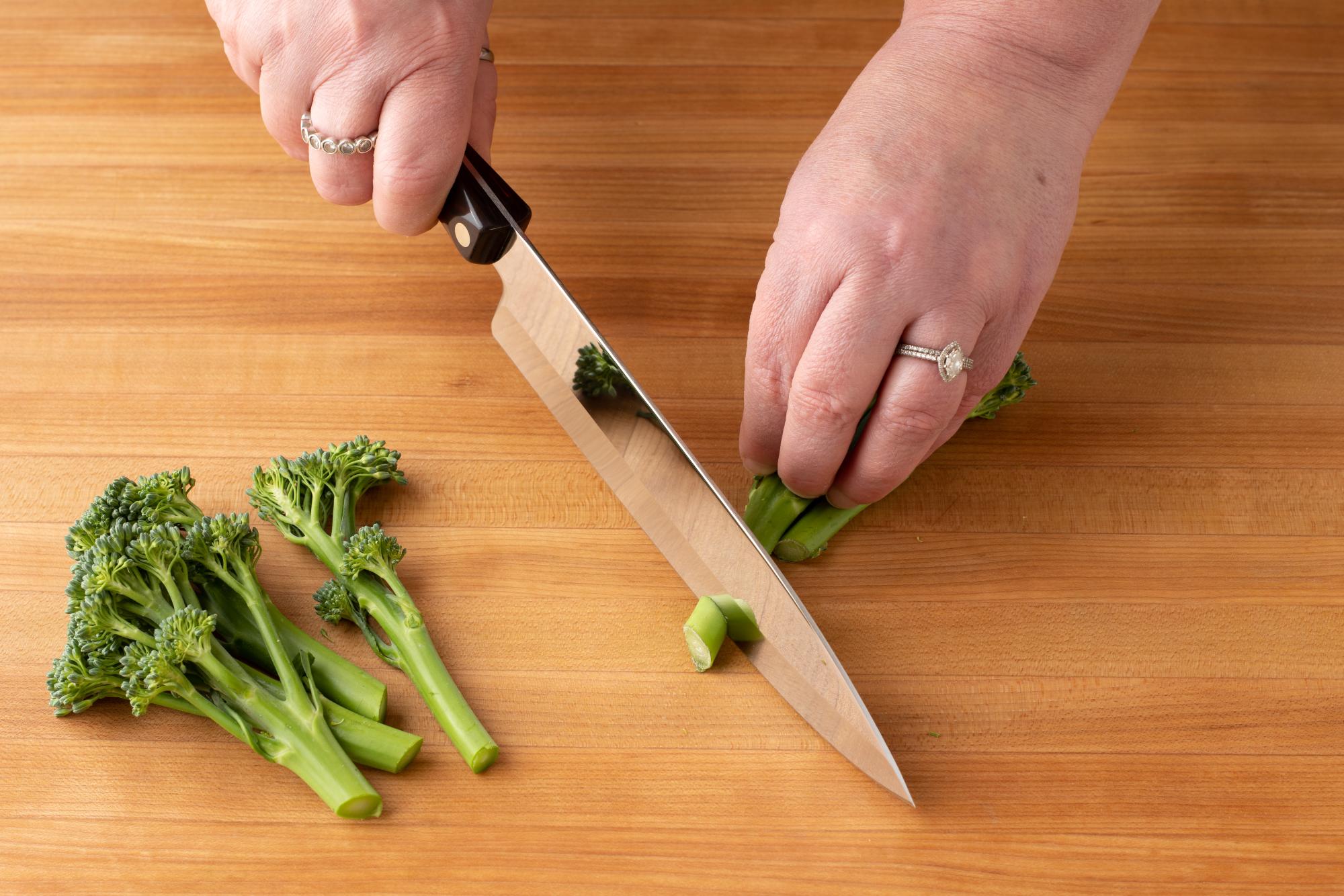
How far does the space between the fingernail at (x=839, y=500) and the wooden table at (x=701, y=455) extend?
81mm

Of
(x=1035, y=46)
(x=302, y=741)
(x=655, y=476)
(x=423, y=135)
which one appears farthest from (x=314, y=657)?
(x=1035, y=46)

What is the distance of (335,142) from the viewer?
1.66 metres

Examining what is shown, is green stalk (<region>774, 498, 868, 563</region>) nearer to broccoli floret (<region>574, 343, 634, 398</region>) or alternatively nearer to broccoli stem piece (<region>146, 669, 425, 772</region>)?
broccoli floret (<region>574, 343, 634, 398</region>)

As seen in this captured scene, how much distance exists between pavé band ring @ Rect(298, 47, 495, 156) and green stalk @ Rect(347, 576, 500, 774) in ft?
2.06

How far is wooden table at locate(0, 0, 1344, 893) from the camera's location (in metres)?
1.40

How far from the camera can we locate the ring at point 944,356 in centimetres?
143

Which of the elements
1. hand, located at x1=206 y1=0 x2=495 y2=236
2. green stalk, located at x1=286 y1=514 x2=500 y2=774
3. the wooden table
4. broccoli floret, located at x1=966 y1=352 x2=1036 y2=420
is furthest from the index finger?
broccoli floret, located at x1=966 y1=352 x2=1036 y2=420

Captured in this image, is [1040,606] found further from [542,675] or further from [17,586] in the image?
[17,586]

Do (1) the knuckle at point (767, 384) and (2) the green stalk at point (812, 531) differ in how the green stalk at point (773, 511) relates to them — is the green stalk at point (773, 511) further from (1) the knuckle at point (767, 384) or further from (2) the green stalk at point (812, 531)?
(1) the knuckle at point (767, 384)

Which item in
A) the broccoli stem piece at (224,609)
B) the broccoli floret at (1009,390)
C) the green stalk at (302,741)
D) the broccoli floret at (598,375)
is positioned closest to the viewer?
the green stalk at (302,741)

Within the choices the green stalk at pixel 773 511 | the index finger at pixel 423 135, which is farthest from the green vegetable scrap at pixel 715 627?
the index finger at pixel 423 135

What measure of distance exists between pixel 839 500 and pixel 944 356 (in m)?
0.28

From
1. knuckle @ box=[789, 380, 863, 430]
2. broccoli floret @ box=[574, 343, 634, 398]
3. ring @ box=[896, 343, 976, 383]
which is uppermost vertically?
ring @ box=[896, 343, 976, 383]

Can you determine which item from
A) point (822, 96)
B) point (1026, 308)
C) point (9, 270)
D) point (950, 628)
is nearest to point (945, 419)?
point (1026, 308)
